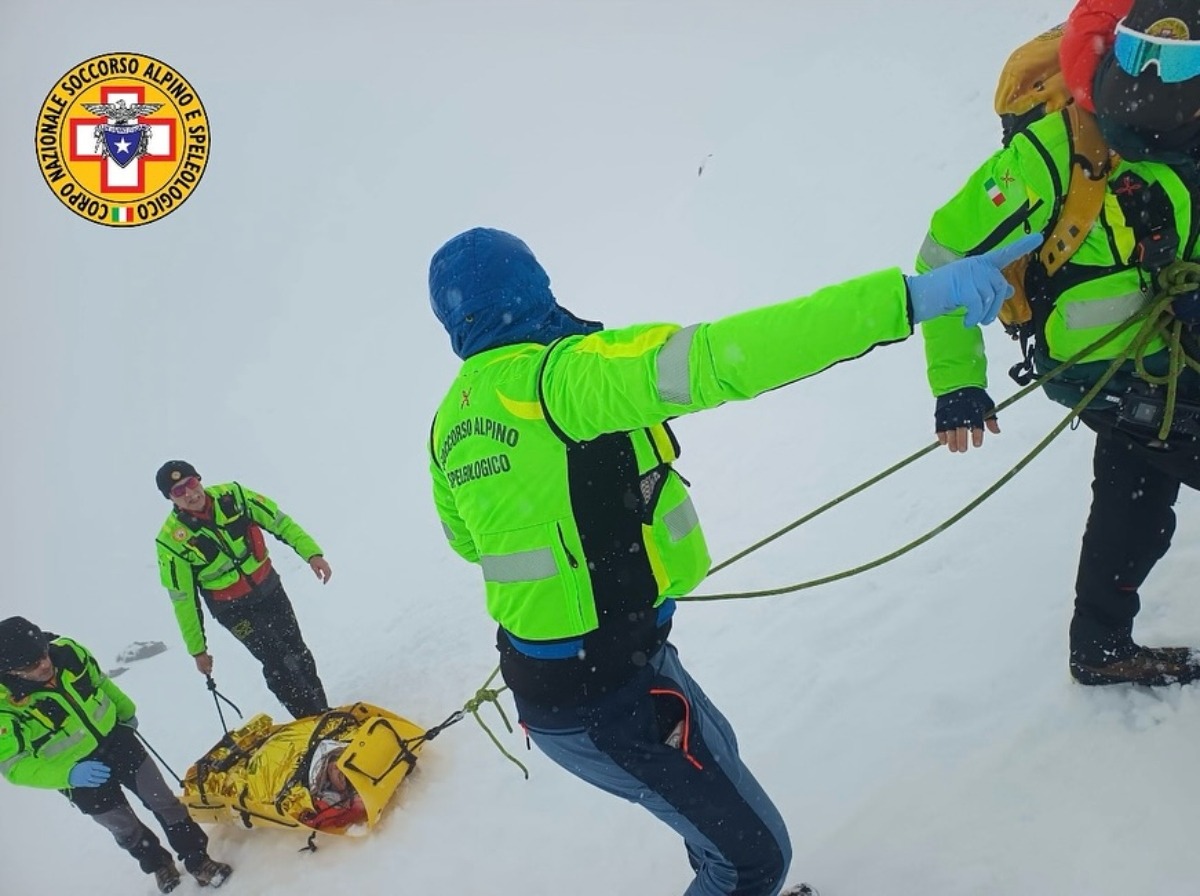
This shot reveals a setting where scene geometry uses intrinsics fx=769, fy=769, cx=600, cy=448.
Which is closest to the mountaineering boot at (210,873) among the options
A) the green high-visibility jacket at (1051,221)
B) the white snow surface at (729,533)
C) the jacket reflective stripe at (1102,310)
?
the white snow surface at (729,533)

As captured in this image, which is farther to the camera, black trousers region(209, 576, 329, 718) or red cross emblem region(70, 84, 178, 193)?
red cross emblem region(70, 84, 178, 193)

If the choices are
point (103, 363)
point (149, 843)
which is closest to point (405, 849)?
point (149, 843)

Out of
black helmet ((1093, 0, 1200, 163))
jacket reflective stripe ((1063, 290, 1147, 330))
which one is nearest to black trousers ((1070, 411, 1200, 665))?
jacket reflective stripe ((1063, 290, 1147, 330))

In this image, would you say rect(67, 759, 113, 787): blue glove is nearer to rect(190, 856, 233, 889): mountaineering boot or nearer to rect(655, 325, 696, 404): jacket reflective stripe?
rect(190, 856, 233, 889): mountaineering boot

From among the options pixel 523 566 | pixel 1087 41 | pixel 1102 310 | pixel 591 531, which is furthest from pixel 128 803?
pixel 1087 41

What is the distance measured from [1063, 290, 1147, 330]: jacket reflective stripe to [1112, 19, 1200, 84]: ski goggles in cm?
57

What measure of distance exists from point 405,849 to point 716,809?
324 cm

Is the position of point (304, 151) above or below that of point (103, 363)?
above

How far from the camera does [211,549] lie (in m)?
5.84

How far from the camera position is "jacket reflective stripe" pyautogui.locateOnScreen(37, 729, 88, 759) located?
4.82m

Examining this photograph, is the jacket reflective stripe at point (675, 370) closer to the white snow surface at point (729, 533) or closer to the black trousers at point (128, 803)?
the white snow surface at point (729, 533)

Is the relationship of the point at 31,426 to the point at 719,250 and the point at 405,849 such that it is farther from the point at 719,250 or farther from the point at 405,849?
the point at 405,849

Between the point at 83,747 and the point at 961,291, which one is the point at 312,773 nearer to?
the point at 83,747

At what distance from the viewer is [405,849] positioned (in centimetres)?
474
